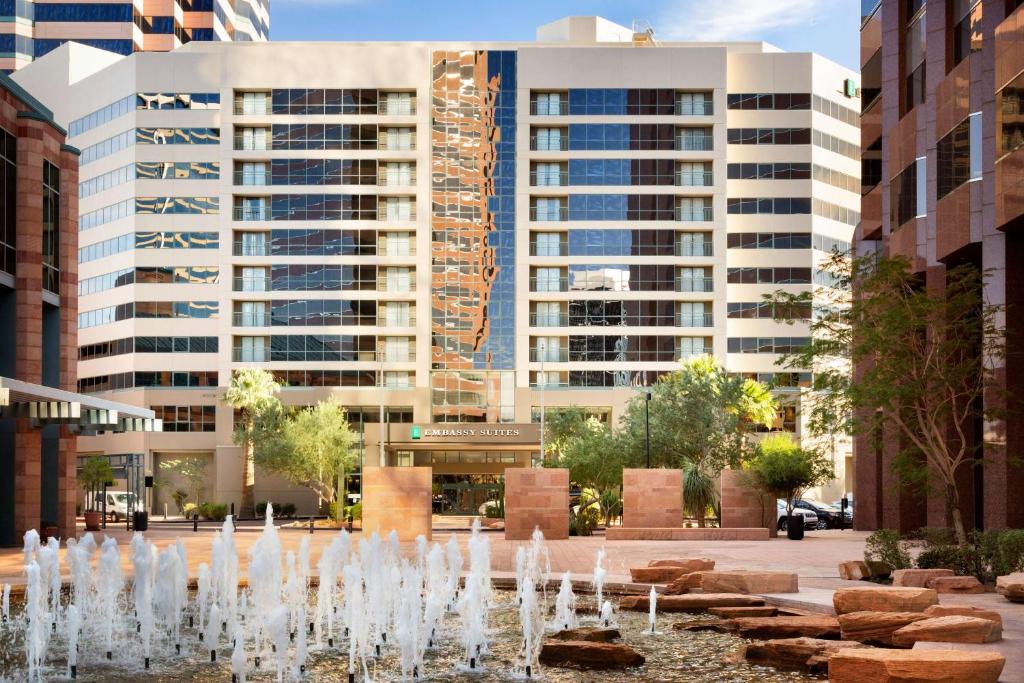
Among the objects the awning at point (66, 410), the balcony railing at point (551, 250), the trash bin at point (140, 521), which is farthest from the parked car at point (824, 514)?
the balcony railing at point (551, 250)

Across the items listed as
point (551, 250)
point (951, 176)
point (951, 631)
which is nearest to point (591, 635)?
point (951, 631)

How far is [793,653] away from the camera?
49.4 feet

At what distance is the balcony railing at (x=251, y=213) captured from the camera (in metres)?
86.4

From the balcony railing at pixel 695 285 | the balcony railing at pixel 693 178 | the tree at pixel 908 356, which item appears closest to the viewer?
the tree at pixel 908 356

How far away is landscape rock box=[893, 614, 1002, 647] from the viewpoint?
1440cm

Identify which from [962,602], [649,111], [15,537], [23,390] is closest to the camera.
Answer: [962,602]

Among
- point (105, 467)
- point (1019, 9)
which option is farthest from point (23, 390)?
point (105, 467)

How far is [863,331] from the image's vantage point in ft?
91.9

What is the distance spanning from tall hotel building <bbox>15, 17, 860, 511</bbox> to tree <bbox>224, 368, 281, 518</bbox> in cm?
340

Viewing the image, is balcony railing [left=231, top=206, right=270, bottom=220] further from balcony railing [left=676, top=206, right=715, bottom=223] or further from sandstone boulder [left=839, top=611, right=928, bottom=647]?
sandstone boulder [left=839, top=611, right=928, bottom=647]

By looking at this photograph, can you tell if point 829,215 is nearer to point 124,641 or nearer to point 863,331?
point 863,331

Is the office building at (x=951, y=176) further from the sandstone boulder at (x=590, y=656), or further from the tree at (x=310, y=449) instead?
the tree at (x=310, y=449)

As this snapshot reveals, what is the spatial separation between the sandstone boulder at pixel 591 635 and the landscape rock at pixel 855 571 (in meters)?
8.97

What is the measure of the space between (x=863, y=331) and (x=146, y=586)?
1731 centimetres
